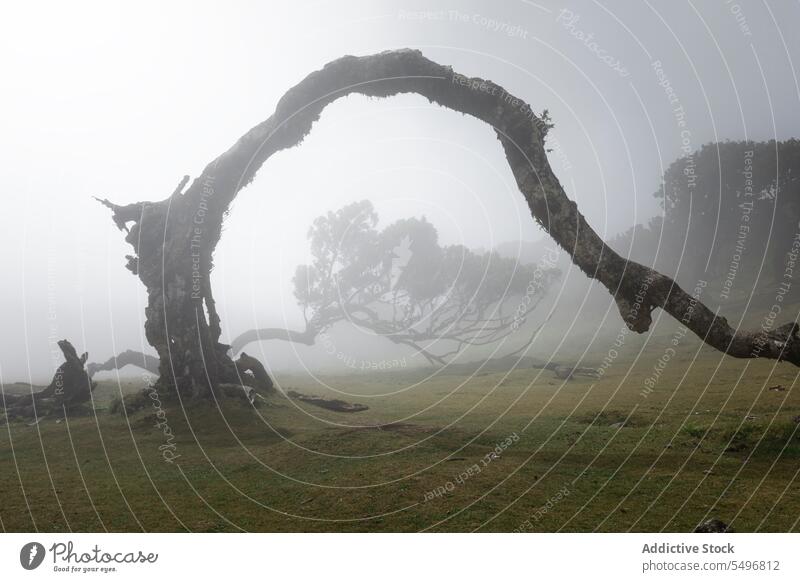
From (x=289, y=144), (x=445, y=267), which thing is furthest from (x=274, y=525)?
(x=445, y=267)

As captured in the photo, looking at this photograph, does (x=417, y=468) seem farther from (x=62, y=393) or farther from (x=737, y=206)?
(x=737, y=206)

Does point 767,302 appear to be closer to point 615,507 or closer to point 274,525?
point 615,507

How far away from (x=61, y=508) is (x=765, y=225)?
47174 mm

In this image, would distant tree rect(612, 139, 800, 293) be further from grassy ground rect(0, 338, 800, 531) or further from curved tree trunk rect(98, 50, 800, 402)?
grassy ground rect(0, 338, 800, 531)

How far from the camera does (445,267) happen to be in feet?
124

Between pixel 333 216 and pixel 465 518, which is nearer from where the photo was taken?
pixel 465 518

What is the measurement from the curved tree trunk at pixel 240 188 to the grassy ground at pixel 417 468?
2.17m

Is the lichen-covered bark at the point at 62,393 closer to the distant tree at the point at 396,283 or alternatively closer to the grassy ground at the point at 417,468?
the grassy ground at the point at 417,468

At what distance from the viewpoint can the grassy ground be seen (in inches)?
210
